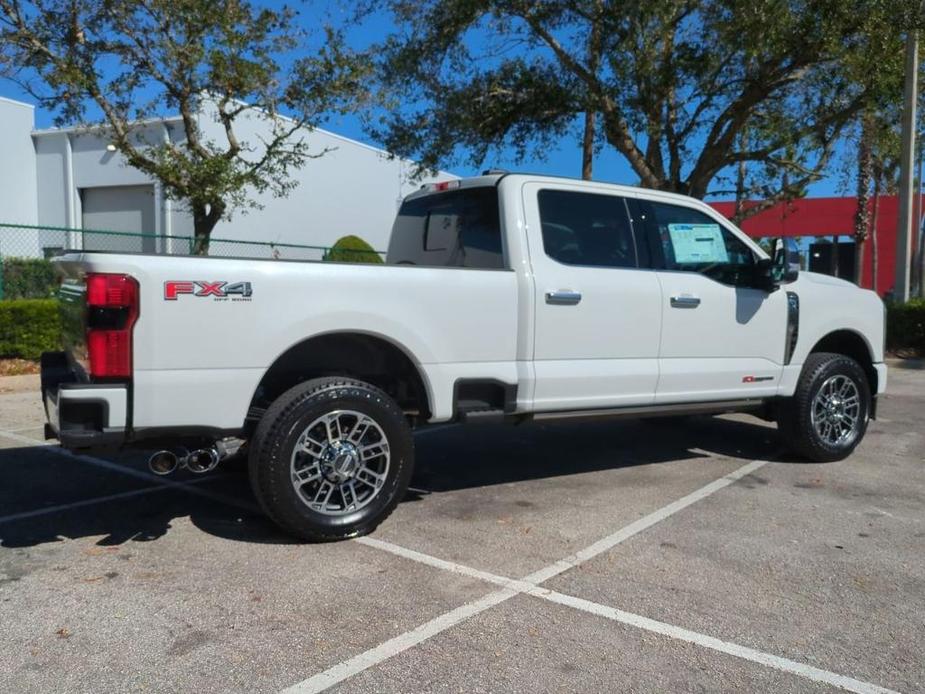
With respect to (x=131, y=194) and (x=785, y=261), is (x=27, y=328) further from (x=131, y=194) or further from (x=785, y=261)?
(x=131, y=194)

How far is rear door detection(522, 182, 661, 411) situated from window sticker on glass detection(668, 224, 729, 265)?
36cm

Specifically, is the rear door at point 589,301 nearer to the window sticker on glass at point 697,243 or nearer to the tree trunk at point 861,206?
the window sticker on glass at point 697,243

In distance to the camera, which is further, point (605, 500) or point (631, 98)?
point (631, 98)

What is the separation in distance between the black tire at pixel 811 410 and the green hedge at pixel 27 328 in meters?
9.93

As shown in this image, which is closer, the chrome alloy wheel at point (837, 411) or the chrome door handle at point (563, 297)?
the chrome door handle at point (563, 297)

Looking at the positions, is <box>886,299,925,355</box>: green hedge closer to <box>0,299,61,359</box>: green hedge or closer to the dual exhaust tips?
<box>0,299,61,359</box>: green hedge

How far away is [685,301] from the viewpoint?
19.7ft

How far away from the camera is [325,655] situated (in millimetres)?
3439

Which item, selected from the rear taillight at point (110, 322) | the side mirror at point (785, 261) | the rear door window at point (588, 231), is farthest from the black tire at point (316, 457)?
the side mirror at point (785, 261)

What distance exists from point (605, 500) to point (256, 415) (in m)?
2.43

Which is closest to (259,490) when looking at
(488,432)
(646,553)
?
(646,553)

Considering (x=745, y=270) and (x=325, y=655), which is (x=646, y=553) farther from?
(x=745, y=270)

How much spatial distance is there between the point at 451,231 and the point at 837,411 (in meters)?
3.58

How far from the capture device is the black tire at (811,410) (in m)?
6.78
